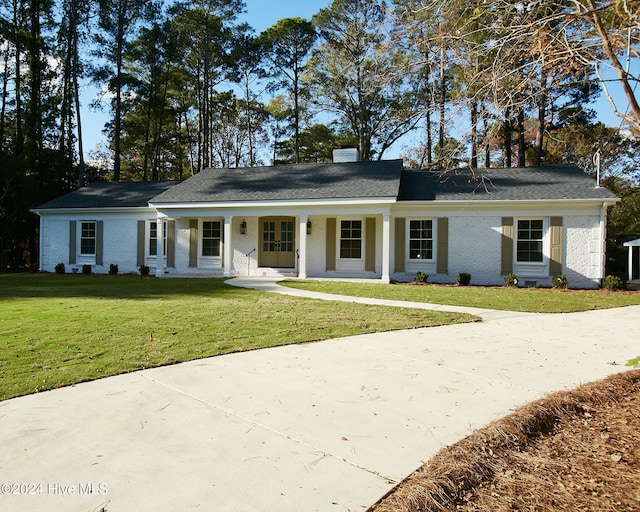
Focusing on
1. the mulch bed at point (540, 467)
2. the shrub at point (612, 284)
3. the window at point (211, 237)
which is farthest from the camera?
the window at point (211, 237)

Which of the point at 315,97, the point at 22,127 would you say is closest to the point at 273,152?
the point at 315,97

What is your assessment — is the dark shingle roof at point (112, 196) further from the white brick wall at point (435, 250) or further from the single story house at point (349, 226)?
the white brick wall at point (435, 250)

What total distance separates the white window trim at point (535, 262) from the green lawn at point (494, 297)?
3.89ft

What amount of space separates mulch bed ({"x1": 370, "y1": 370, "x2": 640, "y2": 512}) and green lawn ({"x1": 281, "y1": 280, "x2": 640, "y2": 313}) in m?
6.21

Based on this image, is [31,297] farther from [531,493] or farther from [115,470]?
[531,493]

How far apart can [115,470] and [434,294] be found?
9.85 metres

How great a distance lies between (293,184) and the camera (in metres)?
16.8

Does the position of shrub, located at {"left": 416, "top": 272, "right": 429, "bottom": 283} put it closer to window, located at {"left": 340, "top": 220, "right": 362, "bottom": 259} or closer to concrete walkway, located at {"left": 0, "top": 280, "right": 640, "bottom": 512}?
window, located at {"left": 340, "top": 220, "right": 362, "bottom": 259}

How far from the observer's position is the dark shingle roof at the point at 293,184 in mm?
A: 15188

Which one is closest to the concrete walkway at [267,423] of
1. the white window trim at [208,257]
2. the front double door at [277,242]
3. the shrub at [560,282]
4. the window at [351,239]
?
the shrub at [560,282]

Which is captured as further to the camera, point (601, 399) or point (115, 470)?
point (601, 399)

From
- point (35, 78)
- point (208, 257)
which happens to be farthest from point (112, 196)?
point (35, 78)

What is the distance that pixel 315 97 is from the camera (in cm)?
2850

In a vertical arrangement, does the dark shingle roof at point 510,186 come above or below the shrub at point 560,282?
above
